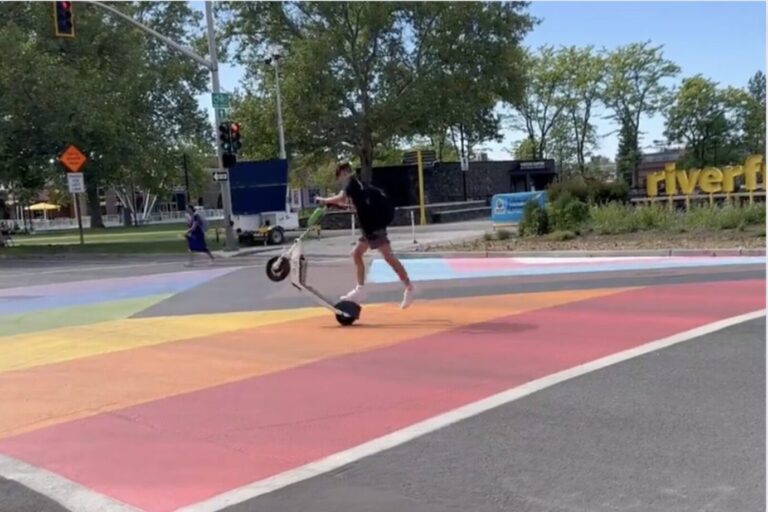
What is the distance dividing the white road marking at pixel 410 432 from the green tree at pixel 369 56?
31028 millimetres

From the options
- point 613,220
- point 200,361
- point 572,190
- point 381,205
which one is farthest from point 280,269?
point 572,190

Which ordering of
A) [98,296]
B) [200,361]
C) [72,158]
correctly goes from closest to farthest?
[200,361], [98,296], [72,158]

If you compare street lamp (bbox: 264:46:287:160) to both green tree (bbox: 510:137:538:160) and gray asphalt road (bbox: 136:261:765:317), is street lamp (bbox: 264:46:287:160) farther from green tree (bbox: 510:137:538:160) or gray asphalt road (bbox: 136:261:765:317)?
green tree (bbox: 510:137:538:160)

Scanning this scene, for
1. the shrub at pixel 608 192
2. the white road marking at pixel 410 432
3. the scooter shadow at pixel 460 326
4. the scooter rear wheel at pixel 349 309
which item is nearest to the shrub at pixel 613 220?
the shrub at pixel 608 192

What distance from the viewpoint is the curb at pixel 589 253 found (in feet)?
50.5

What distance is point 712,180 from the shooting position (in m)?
26.7

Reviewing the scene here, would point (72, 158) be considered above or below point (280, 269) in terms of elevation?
above

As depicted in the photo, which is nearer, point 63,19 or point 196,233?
point 63,19

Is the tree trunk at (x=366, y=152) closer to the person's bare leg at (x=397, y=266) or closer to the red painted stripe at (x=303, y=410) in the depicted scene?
the person's bare leg at (x=397, y=266)

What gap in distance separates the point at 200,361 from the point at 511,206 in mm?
17308

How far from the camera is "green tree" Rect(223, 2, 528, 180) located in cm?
3722

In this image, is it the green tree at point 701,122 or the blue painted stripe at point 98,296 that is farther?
the green tree at point 701,122

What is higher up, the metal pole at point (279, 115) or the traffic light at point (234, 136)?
the metal pole at point (279, 115)

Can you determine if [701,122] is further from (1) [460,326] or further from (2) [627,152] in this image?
(1) [460,326]
